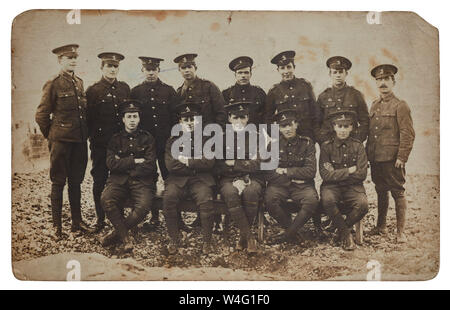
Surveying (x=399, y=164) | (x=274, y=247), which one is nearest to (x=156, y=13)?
(x=274, y=247)

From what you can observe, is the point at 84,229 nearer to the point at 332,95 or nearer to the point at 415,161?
the point at 332,95

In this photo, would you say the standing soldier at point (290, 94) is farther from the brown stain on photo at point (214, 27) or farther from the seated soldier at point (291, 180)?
the brown stain on photo at point (214, 27)

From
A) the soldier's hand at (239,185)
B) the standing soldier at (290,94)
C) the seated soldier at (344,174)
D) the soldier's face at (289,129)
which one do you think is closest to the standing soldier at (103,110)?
the soldier's hand at (239,185)

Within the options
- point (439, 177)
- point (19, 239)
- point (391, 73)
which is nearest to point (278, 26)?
point (391, 73)

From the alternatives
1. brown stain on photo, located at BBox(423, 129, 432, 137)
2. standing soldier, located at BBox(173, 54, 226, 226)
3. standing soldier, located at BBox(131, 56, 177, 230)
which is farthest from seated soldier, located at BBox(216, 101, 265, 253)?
brown stain on photo, located at BBox(423, 129, 432, 137)

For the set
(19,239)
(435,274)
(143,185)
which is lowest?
(435,274)

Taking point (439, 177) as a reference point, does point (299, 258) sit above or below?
below

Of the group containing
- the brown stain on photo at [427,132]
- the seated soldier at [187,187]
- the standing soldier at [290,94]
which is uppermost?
the standing soldier at [290,94]
